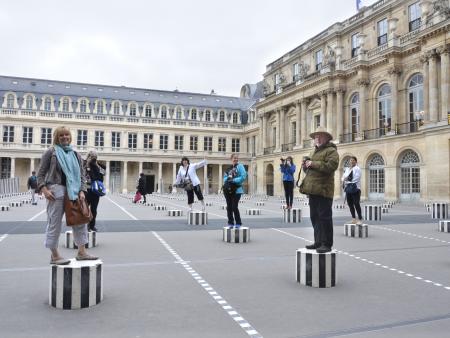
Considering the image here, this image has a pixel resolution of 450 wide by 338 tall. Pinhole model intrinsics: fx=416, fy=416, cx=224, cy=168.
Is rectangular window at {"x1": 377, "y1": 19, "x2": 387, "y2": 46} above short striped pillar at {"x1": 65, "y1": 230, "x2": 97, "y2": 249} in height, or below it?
above

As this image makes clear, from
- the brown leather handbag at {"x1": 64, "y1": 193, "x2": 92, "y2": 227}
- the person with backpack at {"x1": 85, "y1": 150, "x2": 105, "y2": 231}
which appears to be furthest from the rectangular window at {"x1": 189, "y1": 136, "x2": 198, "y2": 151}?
the brown leather handbag at {"x1": 64, "y1": 193, "x2": 92, "y2": 227}

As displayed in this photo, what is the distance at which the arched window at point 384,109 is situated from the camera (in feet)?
104

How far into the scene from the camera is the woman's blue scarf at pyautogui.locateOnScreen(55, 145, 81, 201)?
16.4ft

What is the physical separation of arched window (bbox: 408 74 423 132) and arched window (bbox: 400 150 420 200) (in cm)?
203

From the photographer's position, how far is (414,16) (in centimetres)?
3028

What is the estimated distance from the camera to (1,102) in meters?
58.5

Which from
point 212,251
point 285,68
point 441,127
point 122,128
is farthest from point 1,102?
point 212,251

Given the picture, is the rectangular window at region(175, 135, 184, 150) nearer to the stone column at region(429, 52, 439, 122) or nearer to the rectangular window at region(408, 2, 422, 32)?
the rectangular window at region(408, 2, 422, 32)

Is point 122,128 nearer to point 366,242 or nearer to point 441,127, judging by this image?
point 441,127

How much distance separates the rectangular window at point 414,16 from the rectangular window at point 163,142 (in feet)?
139

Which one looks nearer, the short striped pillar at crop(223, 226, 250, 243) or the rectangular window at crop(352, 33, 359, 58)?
the short striped pillar at crop(223, 226, 250, 243)

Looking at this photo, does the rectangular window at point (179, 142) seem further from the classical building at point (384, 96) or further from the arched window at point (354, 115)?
the arched window at point (354, 115)

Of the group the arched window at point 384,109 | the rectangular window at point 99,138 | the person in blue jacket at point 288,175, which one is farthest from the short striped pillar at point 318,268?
the rectangular window at point 99,138

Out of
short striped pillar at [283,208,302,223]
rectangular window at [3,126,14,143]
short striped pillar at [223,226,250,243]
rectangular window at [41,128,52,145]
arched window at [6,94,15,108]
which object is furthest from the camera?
rectangular window at [41,128,52,145]
